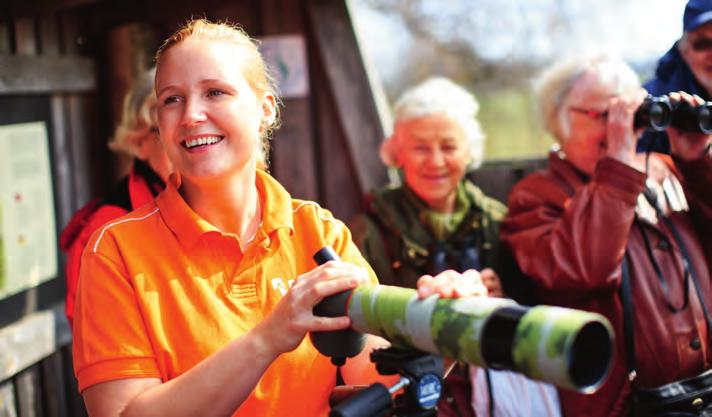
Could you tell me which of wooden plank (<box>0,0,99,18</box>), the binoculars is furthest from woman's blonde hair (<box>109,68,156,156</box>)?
the binoculars

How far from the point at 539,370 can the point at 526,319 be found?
81 mm

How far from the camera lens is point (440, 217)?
3.38m

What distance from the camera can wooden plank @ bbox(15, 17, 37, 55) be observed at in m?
3.32

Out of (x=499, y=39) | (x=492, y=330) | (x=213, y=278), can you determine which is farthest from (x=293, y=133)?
(x=499, y=39)

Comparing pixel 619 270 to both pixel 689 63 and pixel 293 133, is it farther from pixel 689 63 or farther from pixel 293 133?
pixel 293 133

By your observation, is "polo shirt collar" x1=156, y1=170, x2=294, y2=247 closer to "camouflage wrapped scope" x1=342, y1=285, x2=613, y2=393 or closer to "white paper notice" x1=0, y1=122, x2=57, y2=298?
"camouflage wrapped scope" x1=342, y1=285, x2=613, y2=393

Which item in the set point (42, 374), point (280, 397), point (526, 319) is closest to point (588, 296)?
point (280, 397)

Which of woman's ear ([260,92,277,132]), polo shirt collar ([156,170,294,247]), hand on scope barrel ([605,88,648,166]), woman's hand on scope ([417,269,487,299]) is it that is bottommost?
woman's hand on scope ([417,269,487,299])

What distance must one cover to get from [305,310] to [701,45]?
86.2 inches

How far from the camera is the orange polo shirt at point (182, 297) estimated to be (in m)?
1.61

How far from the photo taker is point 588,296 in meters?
2.78

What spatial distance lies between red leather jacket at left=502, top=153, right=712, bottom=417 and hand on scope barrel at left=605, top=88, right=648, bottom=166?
0.04 metres

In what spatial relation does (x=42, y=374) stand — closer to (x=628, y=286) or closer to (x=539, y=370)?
(x=628, y=286)

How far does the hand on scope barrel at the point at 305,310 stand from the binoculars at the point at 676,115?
1.58 metres
